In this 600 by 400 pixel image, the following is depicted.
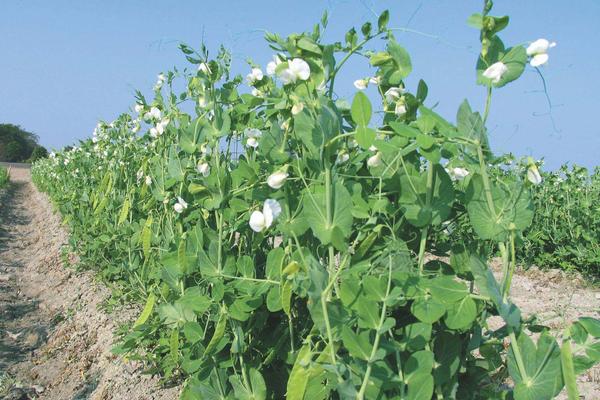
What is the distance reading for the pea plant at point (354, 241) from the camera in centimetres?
120

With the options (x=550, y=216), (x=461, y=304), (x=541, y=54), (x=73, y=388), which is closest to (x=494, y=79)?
(x=541, y=54)

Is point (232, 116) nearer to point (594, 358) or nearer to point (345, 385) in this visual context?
point (345, 385)

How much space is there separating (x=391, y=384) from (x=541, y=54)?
75 cm

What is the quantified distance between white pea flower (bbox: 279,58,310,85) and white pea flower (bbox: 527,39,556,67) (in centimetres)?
47

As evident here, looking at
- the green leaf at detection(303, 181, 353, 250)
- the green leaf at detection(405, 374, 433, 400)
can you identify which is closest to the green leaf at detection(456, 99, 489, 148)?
the green leaf at detection(303, 181, 353, 250)

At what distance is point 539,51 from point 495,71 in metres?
0.10

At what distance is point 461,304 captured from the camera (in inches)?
48.0

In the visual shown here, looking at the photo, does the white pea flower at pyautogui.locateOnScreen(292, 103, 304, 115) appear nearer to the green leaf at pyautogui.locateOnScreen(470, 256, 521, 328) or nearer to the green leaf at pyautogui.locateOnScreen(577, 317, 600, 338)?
the green leaf at pyautogui.locateOnScreen(470, 256, 521, 328)

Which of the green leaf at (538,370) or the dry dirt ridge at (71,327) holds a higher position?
the green leaf at (538,370)

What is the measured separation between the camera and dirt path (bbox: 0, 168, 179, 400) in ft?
9.04

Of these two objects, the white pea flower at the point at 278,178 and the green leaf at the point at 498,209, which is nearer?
the green leaf at the point at 498,209

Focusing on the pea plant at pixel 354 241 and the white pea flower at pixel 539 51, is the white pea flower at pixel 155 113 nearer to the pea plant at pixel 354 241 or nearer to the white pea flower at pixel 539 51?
the pea plant at pixel 354 241

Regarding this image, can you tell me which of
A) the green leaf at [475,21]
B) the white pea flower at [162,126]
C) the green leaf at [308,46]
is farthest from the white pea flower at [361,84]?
the white pea flower at [162,126]

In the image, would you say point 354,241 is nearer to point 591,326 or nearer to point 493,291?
point 493,291
